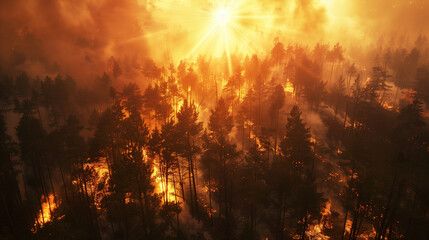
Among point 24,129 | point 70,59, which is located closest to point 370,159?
point 24,129

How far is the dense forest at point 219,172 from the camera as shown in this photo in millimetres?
29578

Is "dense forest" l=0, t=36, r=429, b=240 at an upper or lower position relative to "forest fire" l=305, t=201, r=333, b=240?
upper

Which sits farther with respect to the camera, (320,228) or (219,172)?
(219,172)

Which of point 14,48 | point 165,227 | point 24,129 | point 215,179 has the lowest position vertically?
point 165,227

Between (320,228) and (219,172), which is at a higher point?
(219,172)

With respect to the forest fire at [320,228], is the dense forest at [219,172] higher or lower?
higher

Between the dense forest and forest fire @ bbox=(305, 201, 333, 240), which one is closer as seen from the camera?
the dense forest

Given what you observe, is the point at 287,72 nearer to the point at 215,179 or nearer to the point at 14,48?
the point at 215,179

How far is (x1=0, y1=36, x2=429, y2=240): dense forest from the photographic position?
97.0 feet

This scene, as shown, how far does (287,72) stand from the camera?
268ft

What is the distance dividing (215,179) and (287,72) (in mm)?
54248

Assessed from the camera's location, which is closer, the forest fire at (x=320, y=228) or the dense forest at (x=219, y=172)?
the dense forest at (x=219, y=172)

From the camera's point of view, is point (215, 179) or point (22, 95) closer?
point (215, 179)

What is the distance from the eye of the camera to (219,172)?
42844 millimetres
